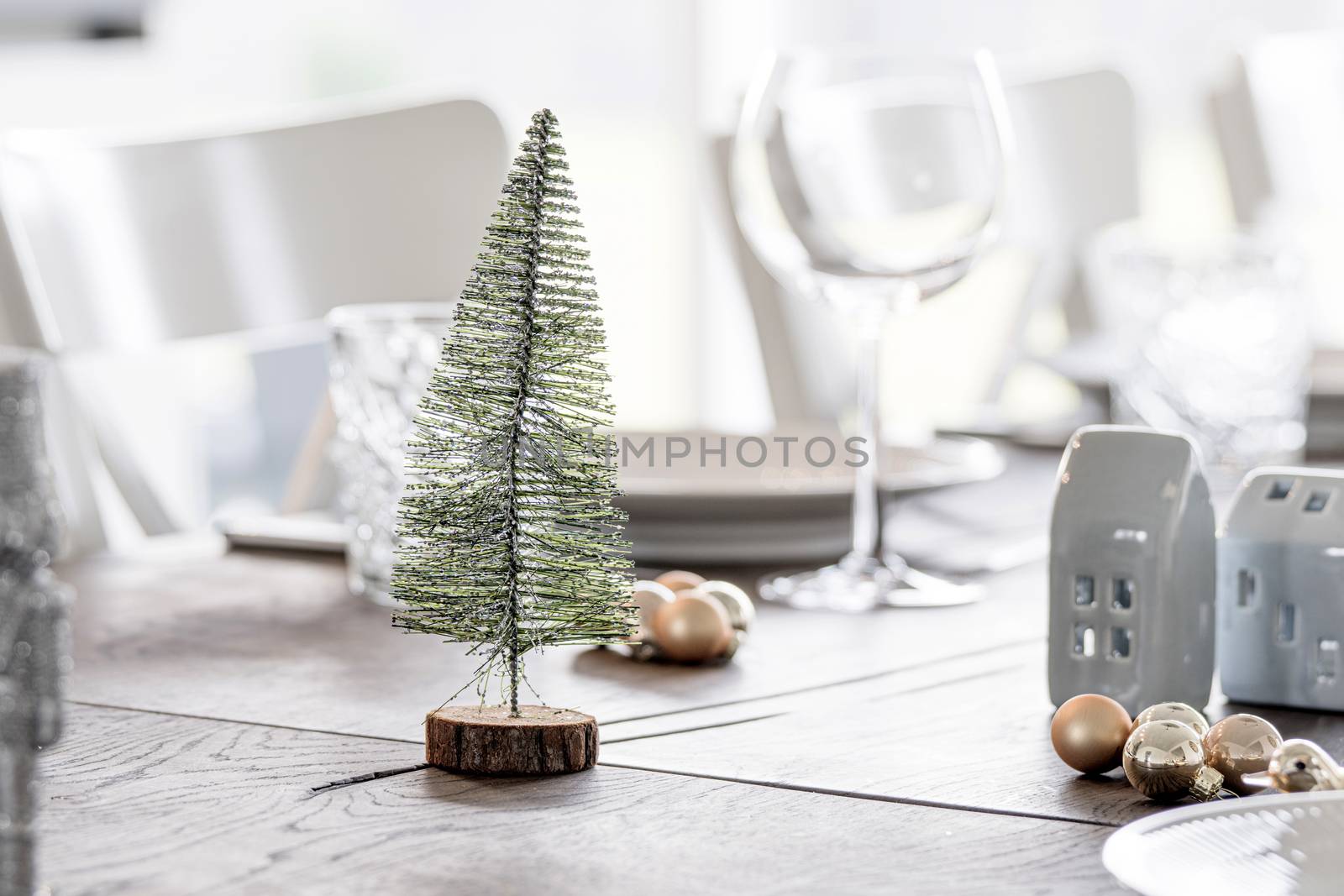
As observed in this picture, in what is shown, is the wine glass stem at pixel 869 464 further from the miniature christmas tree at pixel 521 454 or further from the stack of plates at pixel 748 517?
the miniature christmas tree at pixel 521 454

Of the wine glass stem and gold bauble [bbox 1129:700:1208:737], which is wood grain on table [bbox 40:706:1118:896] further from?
the wine glass stem

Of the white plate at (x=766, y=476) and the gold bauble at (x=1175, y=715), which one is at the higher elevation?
the white plate at (x=766, y=476)

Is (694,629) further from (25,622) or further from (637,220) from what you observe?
(637,220)

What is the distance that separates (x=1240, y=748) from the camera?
0.49 meters

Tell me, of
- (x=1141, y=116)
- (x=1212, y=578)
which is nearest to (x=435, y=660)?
(x=1212, y=578)

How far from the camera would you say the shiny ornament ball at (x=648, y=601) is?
2.23 ft

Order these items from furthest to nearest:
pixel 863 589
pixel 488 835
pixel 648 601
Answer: pixel 863 589 < pixel 648 601 < pixel 488 835

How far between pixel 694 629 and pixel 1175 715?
214 mm

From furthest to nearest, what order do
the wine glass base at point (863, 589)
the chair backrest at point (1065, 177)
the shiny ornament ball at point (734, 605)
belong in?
the chair backrest at point (1065, 177), the wine glass base at point (863, 589), the shiny ornament ball at point (734, 605)

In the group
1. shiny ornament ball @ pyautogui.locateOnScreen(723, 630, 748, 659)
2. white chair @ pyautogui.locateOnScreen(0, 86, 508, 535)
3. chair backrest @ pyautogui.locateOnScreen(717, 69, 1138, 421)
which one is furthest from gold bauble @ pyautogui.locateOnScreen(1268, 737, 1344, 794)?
chair backrest @ pyautogui.locateOnScreen(717, 69, 1138, 421)

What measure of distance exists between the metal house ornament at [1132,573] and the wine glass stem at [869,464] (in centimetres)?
23

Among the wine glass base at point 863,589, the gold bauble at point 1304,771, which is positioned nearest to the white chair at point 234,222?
the wine glass base at point 863,589

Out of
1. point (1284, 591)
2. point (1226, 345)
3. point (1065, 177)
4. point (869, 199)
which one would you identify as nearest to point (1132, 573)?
point (1284, 591)

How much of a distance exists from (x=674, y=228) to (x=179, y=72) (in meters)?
1.21
